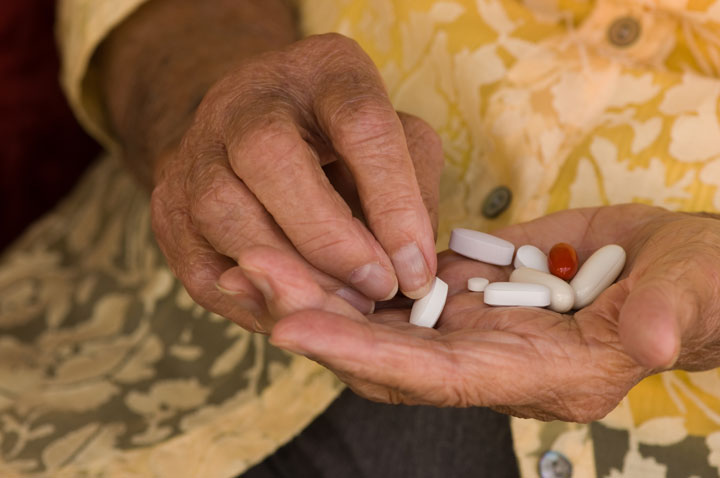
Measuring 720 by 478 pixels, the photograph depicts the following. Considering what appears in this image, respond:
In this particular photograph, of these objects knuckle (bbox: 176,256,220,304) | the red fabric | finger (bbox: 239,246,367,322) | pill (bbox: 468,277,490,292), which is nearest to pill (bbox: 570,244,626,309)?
pill (bbox: 468,277,490,292)

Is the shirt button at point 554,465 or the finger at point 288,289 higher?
the finger at point 288,289

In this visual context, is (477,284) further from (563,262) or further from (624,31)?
(624,31)

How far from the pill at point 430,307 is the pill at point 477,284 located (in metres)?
0.06

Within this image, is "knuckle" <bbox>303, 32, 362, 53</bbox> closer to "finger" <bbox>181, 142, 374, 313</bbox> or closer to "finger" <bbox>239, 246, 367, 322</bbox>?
"finger" <bbox>181, 142, 374, 313</bbox>

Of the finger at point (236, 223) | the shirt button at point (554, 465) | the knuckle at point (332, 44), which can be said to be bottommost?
the shirt button at point (554, 465)

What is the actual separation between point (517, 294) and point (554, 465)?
273 millimetres

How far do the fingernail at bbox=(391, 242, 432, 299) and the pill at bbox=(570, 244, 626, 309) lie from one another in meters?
0.20

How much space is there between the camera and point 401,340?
2.34 ft

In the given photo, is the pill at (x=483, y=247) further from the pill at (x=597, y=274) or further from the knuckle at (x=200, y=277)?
the knuckle at (x=200, y=277)

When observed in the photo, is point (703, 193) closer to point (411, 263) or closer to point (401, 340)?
point (411, 263)

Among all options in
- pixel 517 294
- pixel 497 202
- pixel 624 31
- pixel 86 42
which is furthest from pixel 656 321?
pixel 86 42

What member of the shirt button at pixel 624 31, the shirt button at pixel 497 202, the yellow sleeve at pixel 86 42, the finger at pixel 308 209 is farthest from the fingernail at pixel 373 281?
the yellow sleeve at pixel 86 42

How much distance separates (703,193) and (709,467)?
385 mm

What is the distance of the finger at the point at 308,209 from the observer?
827 mm
